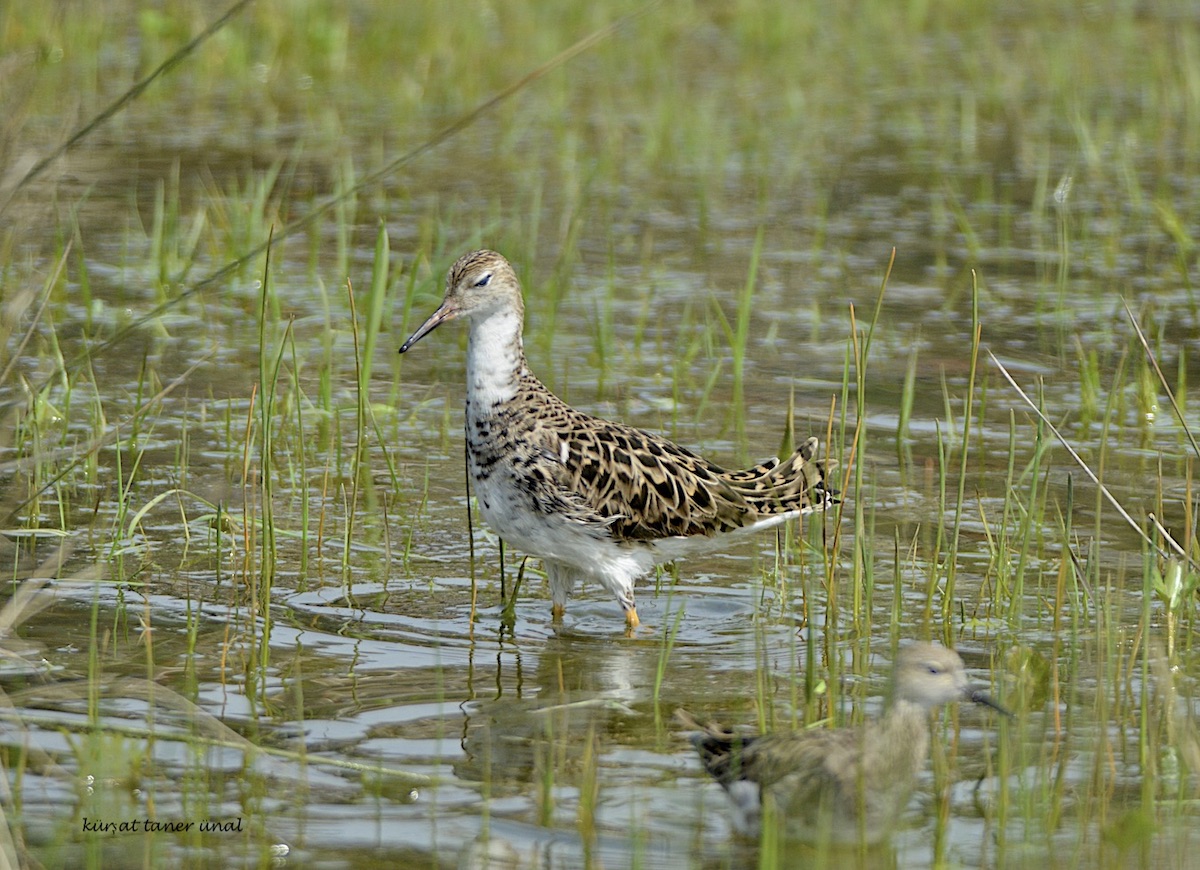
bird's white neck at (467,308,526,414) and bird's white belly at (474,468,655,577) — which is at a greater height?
bird's white neck at (467,308,526,414)

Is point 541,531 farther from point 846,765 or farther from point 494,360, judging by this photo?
point 846,765

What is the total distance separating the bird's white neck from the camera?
271 inches

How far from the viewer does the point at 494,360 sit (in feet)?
22.8

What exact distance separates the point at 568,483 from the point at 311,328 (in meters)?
3.94

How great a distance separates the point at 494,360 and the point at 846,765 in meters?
2.76

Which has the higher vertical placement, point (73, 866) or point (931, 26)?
point (931, 26)

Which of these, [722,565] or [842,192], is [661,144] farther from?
[722,565]

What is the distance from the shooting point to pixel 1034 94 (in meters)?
16.9

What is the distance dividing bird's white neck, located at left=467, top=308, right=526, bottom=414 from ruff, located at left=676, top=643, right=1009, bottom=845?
2.30m

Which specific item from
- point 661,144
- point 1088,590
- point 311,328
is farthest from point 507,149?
point 1088,590
